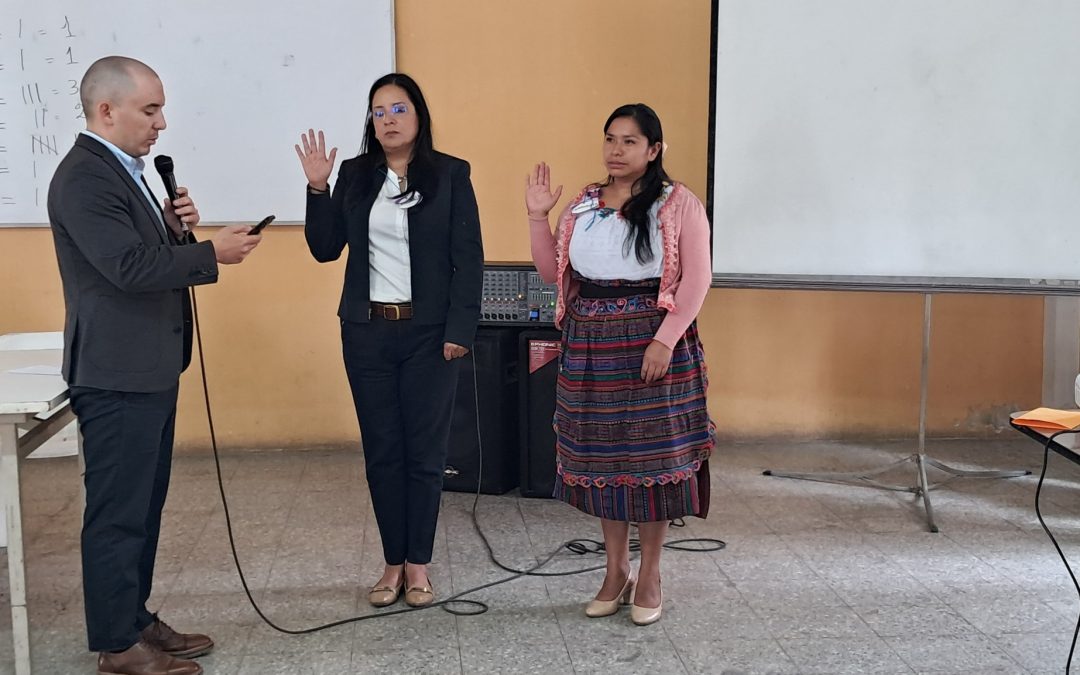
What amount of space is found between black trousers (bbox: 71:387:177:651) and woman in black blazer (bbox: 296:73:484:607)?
1.98 ft

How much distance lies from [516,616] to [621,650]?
0.34 m

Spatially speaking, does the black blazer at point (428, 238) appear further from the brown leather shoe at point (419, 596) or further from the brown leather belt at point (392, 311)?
the brown leather shoe at point (419, 596)

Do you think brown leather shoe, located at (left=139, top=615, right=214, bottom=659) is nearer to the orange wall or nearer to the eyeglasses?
the eyeglasses

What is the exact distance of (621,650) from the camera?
2.54m

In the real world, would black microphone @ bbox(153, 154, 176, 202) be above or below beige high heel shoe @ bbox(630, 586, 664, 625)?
above

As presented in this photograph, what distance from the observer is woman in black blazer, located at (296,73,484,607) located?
2688 mm

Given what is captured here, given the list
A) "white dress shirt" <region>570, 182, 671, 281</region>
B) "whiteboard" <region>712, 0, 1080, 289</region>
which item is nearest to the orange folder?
"white dress shirt" <region>570, 182, 671, 281</region>

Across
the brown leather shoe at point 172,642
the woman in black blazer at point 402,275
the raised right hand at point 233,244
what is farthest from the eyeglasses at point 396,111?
the brown leather shoe at point 172,642

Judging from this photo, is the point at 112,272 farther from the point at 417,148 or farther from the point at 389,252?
the point at 417,148

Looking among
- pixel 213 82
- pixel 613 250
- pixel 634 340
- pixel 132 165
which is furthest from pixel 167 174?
pixel 213 82

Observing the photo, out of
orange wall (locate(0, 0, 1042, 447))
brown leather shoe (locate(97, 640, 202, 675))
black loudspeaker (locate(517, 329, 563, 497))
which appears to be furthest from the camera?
orange wall (locate(0, 0, 1042, 447))

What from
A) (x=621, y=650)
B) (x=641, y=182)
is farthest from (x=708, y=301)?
(x=621, y=650)

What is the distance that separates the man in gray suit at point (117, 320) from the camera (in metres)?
2.18

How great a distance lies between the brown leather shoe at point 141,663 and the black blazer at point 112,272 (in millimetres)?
627
